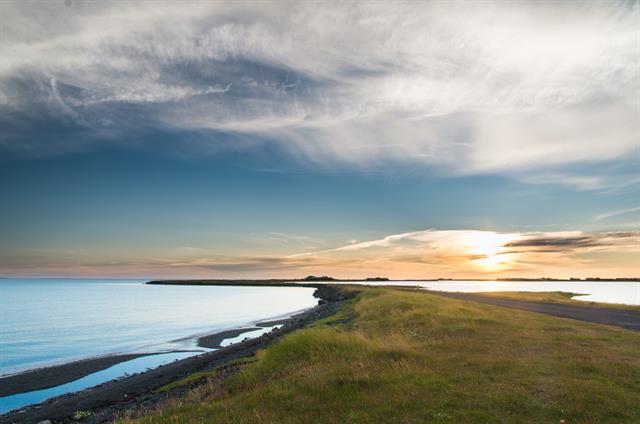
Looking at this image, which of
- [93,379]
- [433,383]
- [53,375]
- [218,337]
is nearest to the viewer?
[433,383]

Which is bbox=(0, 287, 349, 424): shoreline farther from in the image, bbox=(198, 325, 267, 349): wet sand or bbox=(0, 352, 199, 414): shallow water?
bbox=(198, 325, 267, 349): wet sand

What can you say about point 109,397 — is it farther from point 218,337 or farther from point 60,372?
point 218,337

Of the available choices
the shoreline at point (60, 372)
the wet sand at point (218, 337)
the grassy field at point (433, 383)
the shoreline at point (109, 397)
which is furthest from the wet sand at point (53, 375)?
the grassy field at point (433, 383)

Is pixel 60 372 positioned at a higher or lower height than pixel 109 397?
lower

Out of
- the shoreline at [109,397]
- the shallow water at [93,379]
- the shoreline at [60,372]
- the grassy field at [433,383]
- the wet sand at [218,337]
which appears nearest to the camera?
the grassy field at [433,383]

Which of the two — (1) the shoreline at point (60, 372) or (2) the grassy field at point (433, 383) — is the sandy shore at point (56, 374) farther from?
(2) the grassy field at point (433, 383)

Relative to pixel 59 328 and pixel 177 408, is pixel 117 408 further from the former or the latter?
pixel 59 328

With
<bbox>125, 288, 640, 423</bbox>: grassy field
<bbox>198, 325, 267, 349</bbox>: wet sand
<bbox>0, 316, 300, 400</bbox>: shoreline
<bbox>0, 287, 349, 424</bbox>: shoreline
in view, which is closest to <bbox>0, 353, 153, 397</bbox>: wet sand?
<bbox>0, 316, 300, 400</bbox>: shoreline

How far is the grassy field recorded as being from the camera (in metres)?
12.1

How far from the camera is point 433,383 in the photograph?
48.0 feet

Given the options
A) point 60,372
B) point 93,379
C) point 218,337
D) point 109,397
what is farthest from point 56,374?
point 218,337

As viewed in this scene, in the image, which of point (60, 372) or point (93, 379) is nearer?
point (93, 379)

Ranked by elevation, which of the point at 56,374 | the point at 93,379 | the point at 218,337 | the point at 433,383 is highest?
the point at 433,383

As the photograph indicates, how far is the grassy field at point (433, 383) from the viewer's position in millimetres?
12055
